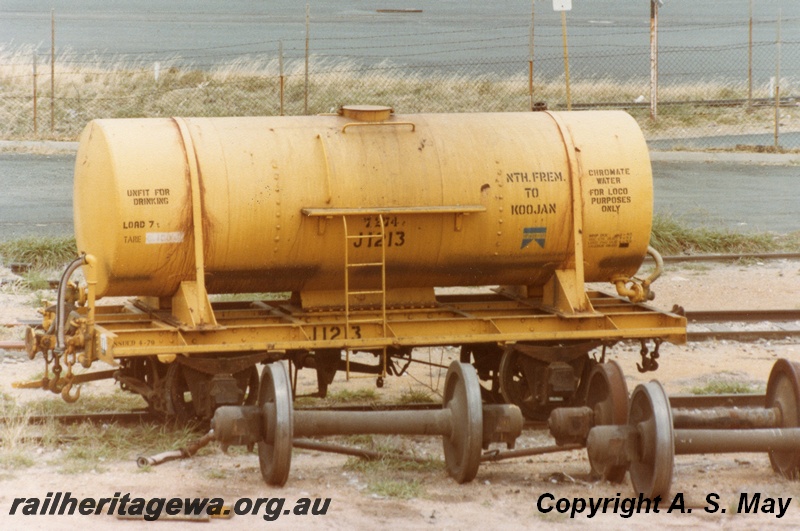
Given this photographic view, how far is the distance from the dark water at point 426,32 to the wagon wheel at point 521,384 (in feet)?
66.3

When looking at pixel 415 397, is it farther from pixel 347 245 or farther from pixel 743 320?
pixel 743 320

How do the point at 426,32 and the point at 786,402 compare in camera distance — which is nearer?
the point at 786,402

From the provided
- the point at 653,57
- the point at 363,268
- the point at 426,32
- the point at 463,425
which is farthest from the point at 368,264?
the point at 426,32

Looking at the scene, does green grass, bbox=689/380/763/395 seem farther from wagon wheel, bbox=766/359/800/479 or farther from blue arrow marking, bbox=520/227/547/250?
blue arrow marking, bbox=520/227/547/250

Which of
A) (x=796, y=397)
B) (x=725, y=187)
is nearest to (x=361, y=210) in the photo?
(x=796, y=397)

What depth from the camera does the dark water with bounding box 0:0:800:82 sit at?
37.1 m

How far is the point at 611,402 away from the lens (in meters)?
8.58

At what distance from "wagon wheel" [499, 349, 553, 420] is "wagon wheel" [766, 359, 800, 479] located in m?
1.96

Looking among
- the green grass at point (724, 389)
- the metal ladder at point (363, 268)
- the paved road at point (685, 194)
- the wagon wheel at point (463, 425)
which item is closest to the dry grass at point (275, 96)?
A: the paved road at point (685, 194)

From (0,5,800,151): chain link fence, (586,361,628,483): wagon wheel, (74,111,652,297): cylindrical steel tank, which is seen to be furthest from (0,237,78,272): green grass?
(586,361,628,483): wagon wheel

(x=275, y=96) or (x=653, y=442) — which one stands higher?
(x=275, y=96)

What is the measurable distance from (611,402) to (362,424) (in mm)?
1844

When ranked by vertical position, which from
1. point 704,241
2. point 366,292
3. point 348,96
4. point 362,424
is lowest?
point 362,424

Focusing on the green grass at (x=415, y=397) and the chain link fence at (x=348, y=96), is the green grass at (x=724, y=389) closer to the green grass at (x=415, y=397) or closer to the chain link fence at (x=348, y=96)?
the green grass at (x=415, y=397)
